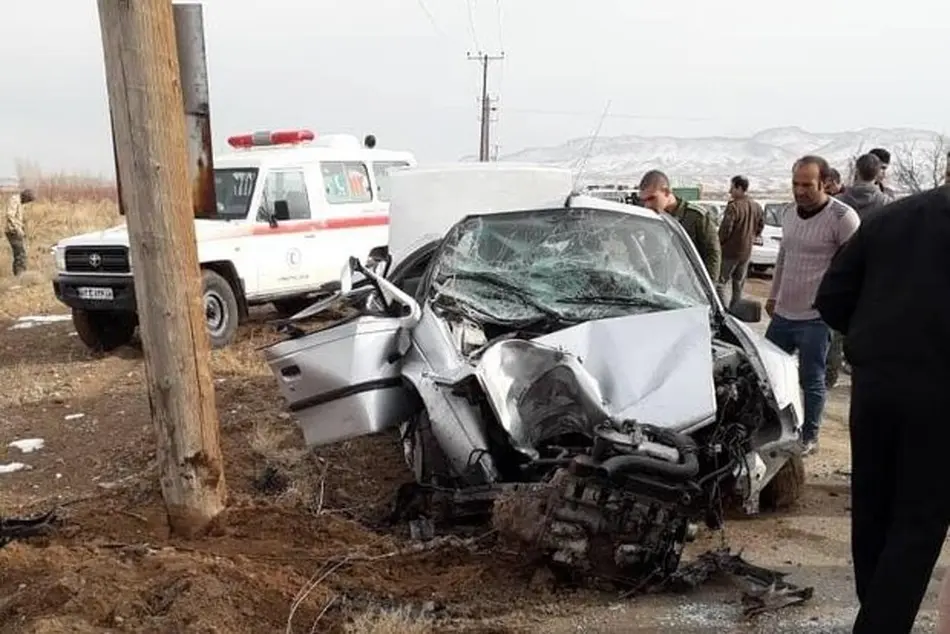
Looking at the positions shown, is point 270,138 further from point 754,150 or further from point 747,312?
point 754,150

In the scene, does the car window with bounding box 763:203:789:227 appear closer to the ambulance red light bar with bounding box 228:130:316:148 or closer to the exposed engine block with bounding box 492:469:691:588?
the ambulance red light bar with bounding box 228:130:316:148

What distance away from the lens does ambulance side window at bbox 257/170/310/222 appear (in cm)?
1002

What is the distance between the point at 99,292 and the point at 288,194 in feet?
7.66

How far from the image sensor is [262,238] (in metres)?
9.96

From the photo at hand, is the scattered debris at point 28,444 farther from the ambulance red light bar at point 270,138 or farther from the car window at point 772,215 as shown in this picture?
the car window at point 772,215

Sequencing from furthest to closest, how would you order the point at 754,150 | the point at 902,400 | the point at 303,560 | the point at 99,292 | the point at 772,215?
the point at 754,150, the point at 772,215, the point at 99,292, the point at 303,560, the point at 902,400

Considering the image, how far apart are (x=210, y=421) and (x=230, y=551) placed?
1.80 feet

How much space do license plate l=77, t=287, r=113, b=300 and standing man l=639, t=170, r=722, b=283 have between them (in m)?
5.22

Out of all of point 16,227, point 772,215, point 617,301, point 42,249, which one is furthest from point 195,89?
point 42,249

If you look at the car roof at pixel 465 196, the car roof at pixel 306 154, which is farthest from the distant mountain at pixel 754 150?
the car roof at pixel 465 196

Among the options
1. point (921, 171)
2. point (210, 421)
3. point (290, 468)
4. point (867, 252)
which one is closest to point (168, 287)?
point (210, 421)

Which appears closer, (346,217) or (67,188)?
(346,217)

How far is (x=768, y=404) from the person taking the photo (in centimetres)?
423

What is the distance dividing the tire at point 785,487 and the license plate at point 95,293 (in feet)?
21.7
